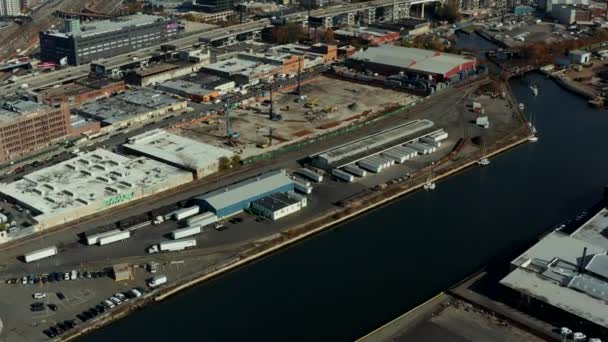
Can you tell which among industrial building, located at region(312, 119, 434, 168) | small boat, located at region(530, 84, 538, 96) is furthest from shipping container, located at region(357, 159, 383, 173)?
small boat, located at region(530, 84, 538, 96)

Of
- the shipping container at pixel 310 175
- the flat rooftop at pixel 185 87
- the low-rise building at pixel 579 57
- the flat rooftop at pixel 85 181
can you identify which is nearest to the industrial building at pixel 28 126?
the flat rooftop at pixel 85 181

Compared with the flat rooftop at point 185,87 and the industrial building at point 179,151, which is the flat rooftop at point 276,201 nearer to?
the industrial building at point 179,151

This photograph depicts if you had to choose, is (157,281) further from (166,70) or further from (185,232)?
(166,70)

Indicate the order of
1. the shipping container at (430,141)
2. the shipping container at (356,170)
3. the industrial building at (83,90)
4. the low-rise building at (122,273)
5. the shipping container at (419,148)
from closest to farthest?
the low-rise building at (122,273), the shipping container at (356,170), the shipping container at (419,148), the shipping container at (430,141), the industrial building at (83,90)

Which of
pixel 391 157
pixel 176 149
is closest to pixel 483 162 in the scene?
pixel 391 157

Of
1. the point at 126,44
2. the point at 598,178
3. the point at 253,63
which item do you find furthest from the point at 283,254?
the point at 126,44

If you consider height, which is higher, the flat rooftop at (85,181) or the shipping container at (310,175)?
the flat rooftop at (85,181)

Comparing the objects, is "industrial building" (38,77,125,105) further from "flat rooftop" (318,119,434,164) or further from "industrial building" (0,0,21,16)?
"industrial building" (0,0,21,16)
